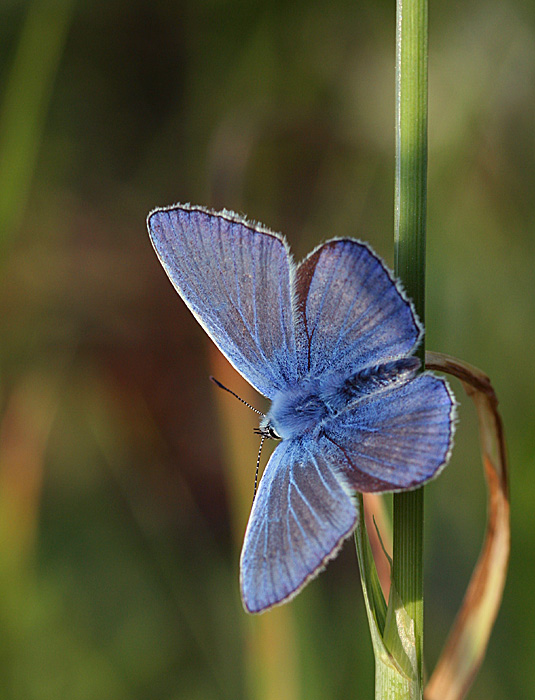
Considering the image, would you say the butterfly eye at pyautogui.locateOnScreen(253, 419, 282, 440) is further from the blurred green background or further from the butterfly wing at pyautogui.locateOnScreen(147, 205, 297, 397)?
the blurred green background

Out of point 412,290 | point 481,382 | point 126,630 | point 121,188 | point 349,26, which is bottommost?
point 126,630

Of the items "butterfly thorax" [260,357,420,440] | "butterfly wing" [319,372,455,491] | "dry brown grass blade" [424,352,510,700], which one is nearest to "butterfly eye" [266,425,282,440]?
"butterfly thorax" [260,357,420,440]

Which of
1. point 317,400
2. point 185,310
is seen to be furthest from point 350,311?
point 185,310

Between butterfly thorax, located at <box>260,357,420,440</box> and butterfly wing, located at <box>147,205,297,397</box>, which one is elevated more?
butterfly wing, located at <box>147,205,297,397</box>

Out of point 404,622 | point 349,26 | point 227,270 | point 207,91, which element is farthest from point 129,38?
point 404,622

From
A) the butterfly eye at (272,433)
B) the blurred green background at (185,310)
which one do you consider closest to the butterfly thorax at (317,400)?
the butterfly eye at (272,433)

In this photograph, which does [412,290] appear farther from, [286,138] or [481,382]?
[286,138]

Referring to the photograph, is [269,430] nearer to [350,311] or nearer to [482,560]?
[350,311]
